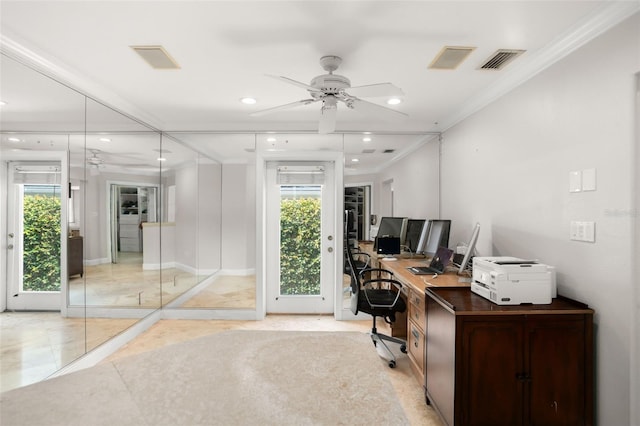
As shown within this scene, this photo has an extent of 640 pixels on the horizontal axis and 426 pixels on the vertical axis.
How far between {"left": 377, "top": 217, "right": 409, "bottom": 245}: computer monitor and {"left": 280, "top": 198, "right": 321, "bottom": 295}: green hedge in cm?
85

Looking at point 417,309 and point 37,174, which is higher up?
point 37,174

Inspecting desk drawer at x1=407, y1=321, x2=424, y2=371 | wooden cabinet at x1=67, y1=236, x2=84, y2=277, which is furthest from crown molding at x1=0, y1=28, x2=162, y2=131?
desk drawer at x1=407, y1=321, x2=424, y2=371

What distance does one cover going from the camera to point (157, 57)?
241cm

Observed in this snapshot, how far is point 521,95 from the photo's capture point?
8.48 ft

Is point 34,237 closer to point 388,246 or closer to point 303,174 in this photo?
point 303,174

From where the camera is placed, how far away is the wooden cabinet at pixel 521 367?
6.16 ft

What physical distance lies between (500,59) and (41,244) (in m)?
3.45

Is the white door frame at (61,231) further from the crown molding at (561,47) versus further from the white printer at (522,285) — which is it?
the crown molding at (561,47)

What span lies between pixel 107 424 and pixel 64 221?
2.55 m

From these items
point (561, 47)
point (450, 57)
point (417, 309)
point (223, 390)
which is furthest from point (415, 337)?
point (223, 390)

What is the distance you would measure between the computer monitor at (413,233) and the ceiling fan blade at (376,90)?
1.92 meters

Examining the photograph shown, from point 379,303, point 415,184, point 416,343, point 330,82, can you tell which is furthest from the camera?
point 415,184

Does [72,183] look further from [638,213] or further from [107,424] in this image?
[638,213]

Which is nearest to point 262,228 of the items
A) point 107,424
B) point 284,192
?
point 284,192
